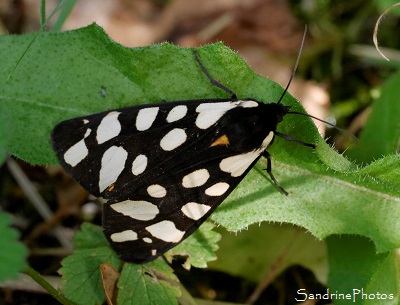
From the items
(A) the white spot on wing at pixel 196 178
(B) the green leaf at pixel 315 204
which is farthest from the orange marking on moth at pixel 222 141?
(B) the green leaf at pixel 315 204

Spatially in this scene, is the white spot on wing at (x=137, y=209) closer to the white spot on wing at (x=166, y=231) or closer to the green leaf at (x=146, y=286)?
the white spot on wing at (x=166, y=231)

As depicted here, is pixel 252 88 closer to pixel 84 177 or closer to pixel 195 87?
pixel 195 87

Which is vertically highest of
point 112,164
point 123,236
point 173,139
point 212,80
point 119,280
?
point 212,80

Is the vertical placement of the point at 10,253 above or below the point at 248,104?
below

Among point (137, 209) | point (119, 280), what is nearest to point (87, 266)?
point (119, 280)

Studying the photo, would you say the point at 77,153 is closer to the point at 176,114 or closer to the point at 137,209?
the point at 137,209

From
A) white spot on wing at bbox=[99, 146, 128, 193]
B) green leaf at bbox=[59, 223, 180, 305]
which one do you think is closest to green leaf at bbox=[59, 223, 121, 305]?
green leaf at bbox=[59, 223, 180, 305]
